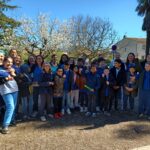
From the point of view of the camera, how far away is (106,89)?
9406 mm

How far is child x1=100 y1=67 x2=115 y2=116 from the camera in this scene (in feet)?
30.8

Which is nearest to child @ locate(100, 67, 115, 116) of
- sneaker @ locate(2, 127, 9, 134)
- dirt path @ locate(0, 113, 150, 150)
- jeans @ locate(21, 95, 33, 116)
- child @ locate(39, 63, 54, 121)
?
dirt path @ locate(0, 113, 150, 150)

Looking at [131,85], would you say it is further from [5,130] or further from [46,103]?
[5,130]

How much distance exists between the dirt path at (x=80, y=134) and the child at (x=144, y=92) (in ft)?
1.84

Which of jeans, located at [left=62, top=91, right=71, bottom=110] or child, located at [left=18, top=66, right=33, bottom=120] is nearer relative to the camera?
child, located at [left=18, top=66, right=33, bottom=120]

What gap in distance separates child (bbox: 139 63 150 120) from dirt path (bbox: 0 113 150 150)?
0.56 m

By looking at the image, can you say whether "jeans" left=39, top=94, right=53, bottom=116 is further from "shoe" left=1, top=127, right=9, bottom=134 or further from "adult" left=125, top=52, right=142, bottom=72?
"adult" left=125, top=52, right=142, bottom=72

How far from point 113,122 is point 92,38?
40250mm

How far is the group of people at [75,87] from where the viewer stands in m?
8.66

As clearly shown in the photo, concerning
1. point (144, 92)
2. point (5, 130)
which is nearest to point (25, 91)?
point (5, 130)

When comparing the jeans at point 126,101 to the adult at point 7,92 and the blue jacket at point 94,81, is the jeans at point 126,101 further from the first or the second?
the adult at point 7,92

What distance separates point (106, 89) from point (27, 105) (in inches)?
90.7

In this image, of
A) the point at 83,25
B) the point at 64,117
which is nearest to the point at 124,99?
the point at 64,117

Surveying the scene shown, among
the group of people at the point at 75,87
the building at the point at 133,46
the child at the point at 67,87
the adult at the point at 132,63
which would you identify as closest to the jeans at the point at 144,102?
the group of people at the point at 75,87
